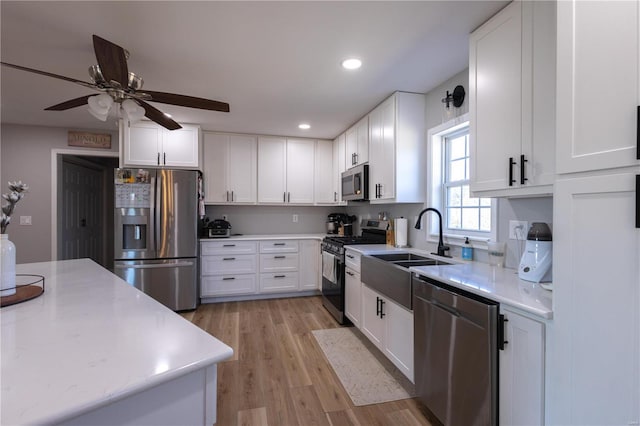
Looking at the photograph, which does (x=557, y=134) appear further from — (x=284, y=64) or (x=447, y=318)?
(x=284, y=64)

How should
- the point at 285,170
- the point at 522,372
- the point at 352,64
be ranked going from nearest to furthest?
the point at 522,372
the point at 352,64
the point at 285,170

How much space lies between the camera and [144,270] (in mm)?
3541

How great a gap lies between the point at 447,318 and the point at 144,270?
11.1ft

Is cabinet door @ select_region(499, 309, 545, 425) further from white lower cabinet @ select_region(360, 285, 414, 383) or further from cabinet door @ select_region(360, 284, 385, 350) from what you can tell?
cabinet door @ select_region(360, 284, 385, 350)

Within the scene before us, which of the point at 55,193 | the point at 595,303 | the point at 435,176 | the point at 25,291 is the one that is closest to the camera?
the point at 595,303

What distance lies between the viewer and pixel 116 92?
6.00 feet

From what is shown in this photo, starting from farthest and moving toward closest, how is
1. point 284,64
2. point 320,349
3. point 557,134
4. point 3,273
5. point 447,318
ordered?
1. point 320,349
2. point 284,64
3. point 447,318
4. point 3,273
5. point 557,134

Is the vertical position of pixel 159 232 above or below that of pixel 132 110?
below

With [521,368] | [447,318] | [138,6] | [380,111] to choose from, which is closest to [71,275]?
[138,6]

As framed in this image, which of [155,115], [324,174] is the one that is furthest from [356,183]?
[155,115]

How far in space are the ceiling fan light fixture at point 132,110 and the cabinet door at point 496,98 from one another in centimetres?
216

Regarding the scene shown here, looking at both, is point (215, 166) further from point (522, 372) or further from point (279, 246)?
point (522, 372)

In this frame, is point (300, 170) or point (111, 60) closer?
point (111, 60)

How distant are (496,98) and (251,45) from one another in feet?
5.18
